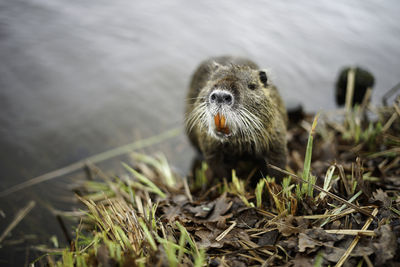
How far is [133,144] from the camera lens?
163 inches

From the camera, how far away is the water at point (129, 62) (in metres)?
3.80

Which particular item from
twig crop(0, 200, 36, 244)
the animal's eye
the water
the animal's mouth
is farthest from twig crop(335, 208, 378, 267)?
twig crop(0, 200, 36, 244)

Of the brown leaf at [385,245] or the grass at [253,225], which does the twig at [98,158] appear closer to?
the grass at [253,225]

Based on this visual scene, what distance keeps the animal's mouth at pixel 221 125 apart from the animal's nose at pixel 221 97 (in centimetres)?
11

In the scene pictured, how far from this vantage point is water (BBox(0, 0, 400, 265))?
3.80 meters

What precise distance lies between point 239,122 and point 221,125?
15 centimetres

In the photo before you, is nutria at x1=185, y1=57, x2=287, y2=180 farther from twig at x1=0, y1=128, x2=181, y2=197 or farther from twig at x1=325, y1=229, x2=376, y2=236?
twig at x1=0, y1=128, x2=181, y2=197

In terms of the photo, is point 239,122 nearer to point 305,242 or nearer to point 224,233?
point 224,233

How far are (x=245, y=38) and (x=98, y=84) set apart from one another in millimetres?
3442

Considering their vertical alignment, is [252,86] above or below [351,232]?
above

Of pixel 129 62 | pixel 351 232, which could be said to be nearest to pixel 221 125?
pixel 351 232

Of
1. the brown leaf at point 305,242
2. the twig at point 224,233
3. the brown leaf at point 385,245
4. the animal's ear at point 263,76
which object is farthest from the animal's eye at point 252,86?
the brown leaf at point 385,245

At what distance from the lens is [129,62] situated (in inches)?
211

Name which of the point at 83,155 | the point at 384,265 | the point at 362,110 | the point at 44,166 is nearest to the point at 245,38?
the point at 362,110
